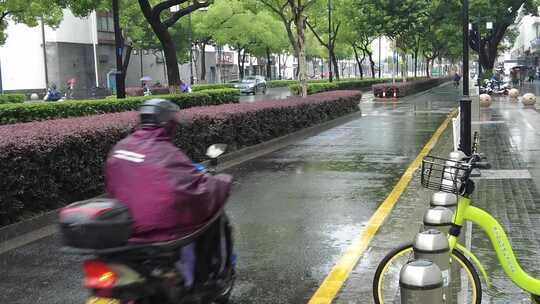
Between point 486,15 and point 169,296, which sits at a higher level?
point 486,15

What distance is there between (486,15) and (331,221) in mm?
33268

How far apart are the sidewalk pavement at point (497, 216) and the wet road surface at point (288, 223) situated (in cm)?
34

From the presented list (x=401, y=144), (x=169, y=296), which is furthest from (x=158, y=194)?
(x=401, y=144)

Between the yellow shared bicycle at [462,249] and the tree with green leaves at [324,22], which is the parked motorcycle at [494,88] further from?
the yellow shared bicycle at [462,249]

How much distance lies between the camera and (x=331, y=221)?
729 centimetres

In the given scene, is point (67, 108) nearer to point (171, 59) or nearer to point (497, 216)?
point (171, 59)

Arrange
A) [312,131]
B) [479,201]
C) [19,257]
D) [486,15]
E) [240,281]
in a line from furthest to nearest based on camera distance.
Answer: [486,15] → [312,131] → [479,201] → [19,257] → [240,281]

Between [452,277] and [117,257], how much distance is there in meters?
2.32

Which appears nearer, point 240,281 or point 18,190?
point 240,281

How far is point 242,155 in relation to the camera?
13.4 m

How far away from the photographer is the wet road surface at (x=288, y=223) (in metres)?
5.14

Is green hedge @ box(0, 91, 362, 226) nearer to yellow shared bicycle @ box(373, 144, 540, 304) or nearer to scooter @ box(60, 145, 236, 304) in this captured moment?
scooter @ box(60, 145, 236, 304)

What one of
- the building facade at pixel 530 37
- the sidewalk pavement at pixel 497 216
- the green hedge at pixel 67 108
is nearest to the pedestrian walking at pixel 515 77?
the building facade at pixel 530 37

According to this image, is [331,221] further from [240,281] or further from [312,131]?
[312,131]
